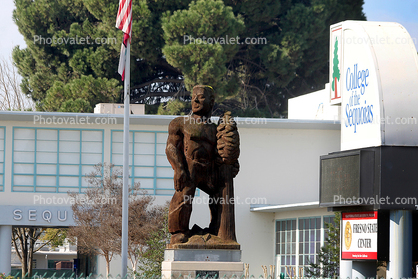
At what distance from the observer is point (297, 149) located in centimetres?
2823

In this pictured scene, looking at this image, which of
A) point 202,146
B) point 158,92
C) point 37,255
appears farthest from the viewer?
point 37,255

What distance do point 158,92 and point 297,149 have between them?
14.2 meters

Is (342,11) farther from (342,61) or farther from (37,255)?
(37,255)

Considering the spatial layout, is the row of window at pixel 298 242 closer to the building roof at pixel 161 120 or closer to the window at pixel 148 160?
the building roof at pixel 161 120

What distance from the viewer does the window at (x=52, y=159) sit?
26625 mm

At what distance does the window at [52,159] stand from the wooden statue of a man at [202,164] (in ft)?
51.7

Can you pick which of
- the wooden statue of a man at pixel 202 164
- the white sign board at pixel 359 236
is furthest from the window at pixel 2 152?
the white sign board at pixel 359 236

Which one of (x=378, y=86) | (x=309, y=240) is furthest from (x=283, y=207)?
(x=378, y=86)

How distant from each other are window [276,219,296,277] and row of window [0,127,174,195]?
5027 millimetres

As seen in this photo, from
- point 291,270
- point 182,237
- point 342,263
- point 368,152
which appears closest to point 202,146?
point 182,237

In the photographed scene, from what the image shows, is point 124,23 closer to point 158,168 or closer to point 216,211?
point 216,211

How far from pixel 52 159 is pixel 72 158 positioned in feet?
2.68

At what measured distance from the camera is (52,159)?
26.9m

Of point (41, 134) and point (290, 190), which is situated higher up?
point (41, 134)
